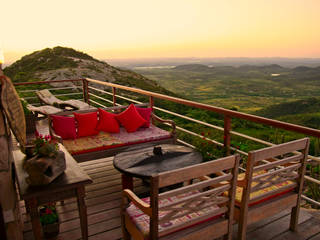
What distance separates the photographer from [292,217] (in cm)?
218

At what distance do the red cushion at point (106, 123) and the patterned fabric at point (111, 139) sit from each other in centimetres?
8

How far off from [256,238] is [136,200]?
1123 millimetres

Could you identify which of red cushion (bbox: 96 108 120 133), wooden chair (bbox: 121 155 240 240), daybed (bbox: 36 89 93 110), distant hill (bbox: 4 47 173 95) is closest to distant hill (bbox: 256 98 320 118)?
distant hill (bbox: 4 47 173 95)

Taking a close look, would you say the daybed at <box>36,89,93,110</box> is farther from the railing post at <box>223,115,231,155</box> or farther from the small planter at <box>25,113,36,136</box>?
the railing post at <box>223,115,231,155</box>

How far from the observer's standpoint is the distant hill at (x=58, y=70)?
2134 cm

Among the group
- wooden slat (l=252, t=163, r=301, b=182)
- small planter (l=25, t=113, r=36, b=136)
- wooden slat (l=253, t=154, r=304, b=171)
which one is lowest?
small planter (l=25, t=113, r=36, b=136)

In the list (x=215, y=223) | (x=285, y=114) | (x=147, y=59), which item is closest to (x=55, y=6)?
(x=215, y=223)

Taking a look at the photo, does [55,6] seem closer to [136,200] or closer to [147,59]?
[136,200]

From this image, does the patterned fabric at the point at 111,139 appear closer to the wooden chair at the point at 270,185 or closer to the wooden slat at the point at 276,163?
the wooden chair at the point at 270,185

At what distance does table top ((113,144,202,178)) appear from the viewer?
7.86ft

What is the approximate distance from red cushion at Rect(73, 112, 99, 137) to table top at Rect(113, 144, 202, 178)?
95 centimetres

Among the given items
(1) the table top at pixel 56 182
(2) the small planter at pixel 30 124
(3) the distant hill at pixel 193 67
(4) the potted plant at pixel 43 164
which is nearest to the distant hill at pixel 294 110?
(3) the distant hill at pixel 193 67

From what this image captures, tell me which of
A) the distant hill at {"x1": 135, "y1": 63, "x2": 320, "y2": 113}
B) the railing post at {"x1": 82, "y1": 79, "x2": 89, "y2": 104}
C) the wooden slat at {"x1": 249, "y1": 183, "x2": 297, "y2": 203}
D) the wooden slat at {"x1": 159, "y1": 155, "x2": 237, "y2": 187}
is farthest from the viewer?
the distant hill at {"x1": 135, "y1": 63, "x2": 320, "y2": 113}

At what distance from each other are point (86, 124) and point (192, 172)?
252cm
